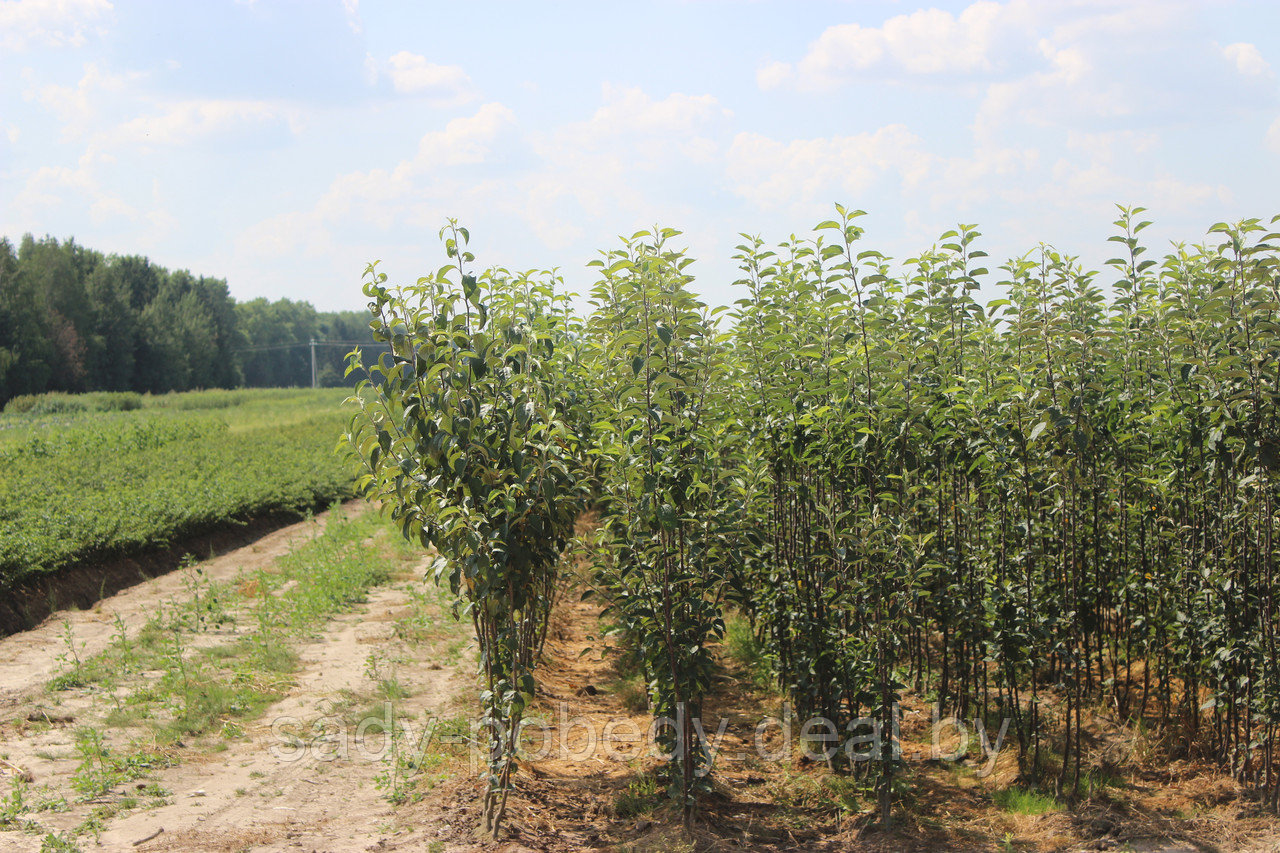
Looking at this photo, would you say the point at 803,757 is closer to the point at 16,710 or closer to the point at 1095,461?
the point at 1095,461

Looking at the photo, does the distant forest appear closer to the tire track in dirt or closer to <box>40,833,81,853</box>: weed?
the tire track in dirt

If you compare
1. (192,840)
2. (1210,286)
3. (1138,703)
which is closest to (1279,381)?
(1210,286)

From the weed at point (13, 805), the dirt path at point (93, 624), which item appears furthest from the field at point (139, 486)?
the weed at point (13, 805)

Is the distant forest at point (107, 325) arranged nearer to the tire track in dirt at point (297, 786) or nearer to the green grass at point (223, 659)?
the green grass at point (223, 659)


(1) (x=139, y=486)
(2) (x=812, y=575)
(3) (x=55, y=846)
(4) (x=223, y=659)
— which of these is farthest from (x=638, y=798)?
(1) (x=139, y=486)

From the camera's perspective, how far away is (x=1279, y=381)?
413cm

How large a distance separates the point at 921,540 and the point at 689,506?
3.70ft

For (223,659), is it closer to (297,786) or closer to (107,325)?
(297,786)

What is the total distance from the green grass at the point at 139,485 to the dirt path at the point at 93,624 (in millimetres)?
613

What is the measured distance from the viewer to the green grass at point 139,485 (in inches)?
390

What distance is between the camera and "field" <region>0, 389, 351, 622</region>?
32.4ft

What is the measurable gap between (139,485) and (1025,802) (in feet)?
43.0

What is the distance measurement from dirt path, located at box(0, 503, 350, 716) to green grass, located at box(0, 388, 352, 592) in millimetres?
613

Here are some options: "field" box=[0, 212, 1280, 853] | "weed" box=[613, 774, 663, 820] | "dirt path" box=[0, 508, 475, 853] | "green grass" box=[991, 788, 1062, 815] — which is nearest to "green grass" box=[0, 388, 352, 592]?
"field" box=[0, 212, 1280, 853]
